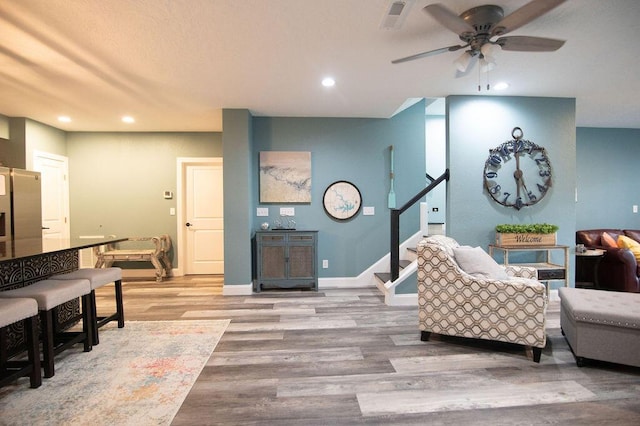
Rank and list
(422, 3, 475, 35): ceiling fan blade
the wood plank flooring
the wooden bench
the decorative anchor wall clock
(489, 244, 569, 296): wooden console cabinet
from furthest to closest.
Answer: the wooden bench → the decorative anchor wall clock → (489, 244, 569, 296): wooden console cabinet → (422, 3, 475, 35): ceiling fan blade → the wood plank flooring

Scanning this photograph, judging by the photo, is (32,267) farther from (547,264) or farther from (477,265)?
(547,264)

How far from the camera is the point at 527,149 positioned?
4027 millimetres

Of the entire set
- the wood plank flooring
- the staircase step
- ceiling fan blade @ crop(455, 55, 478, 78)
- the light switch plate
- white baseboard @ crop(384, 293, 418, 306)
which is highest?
ceiling fan blade @ crop(455, 55, 478, 78)

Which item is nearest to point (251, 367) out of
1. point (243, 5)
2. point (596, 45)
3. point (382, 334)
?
point (382, 334)

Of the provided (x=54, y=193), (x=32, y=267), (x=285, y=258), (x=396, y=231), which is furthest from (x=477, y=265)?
(x=54, y=193)

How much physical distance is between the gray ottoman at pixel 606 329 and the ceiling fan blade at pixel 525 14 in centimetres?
202

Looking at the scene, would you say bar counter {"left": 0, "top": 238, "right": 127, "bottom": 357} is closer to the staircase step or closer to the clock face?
the staircase step

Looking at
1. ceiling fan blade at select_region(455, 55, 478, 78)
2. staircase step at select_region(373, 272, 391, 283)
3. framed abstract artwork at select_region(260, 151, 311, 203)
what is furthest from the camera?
framed abstract artwork at select_region(260, 151, 311, 203)

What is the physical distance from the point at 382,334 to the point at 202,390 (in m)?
1.62

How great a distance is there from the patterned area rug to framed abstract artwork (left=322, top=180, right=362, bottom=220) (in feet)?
8.14

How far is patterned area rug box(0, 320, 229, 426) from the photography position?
1.81 meters

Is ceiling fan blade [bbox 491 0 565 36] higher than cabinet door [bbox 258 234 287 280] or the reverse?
higher

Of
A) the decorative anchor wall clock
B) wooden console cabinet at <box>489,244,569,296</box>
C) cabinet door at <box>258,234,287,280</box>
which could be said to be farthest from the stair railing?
cabinet door at <box>258,234,287,280</box>

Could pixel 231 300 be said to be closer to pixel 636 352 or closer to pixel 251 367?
pixel 251 367
